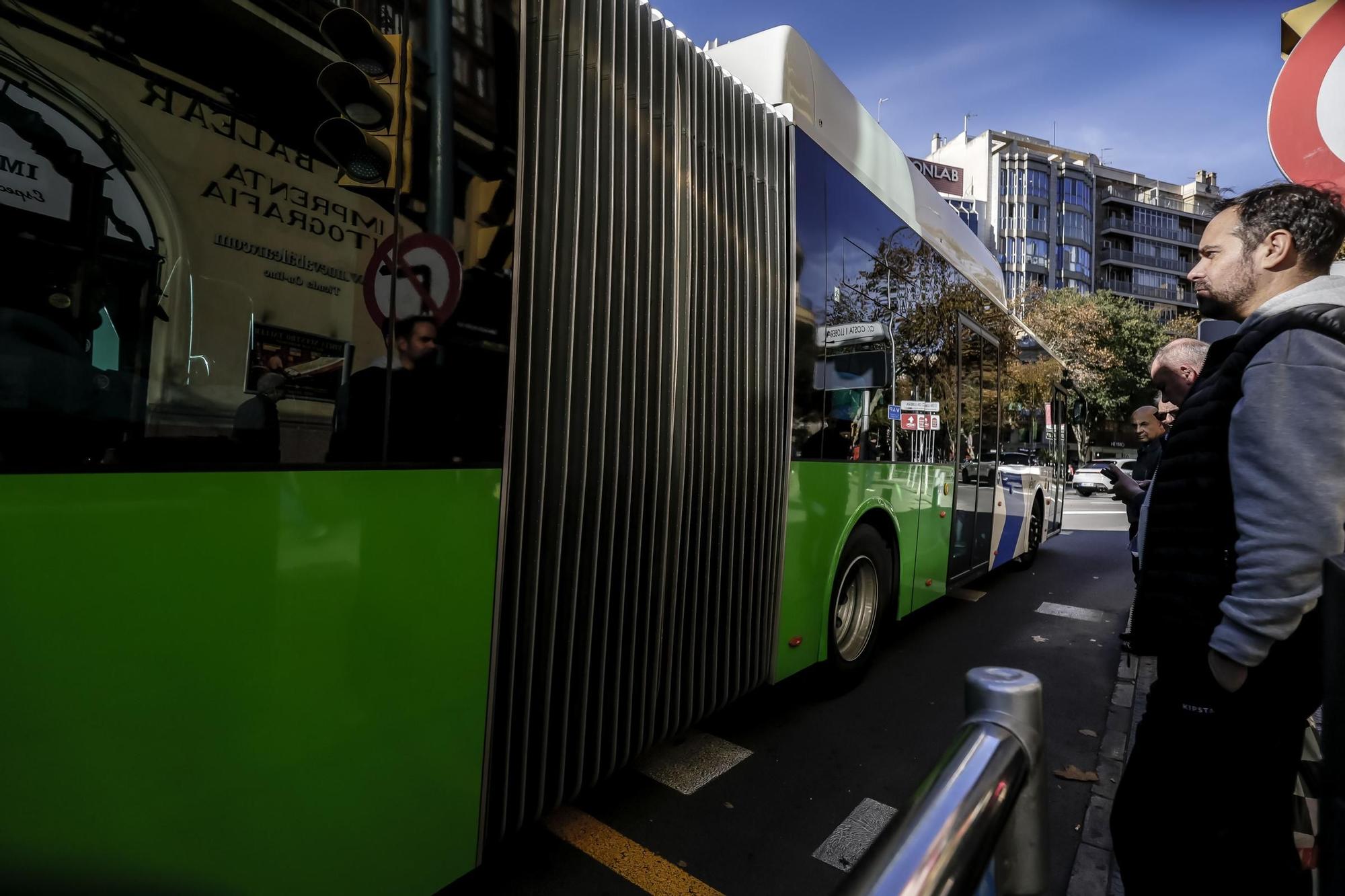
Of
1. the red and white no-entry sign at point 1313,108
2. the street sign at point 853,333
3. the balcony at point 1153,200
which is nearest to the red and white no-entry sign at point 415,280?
the street sign at point 853,333

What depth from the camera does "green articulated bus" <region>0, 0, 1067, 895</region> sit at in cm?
135

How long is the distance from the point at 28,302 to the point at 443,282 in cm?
89

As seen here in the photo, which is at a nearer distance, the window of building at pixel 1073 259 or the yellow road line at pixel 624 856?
the yellow road line at pixel 624 856

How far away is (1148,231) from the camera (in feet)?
215

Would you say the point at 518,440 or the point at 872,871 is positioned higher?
the point at 518,440

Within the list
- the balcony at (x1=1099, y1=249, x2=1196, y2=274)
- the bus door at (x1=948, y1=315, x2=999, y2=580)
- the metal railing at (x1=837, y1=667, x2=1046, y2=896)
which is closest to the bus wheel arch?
the bus door at (x1=948, y1=315, x2=999, y2=580)

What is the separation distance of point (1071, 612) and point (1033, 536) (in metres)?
2.12

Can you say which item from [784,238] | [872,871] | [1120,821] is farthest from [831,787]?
[872,871]

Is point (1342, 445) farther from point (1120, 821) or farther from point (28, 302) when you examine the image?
point (28, 302)

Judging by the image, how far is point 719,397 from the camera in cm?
316

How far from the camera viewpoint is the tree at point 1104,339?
34500 millimetres

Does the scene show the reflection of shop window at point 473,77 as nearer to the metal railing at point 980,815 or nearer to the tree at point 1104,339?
the metal railing at point 980,815

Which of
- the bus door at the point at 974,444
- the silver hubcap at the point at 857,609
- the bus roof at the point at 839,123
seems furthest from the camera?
the bus door at the point at 974,444

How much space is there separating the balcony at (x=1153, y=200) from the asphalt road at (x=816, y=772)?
7379cm
